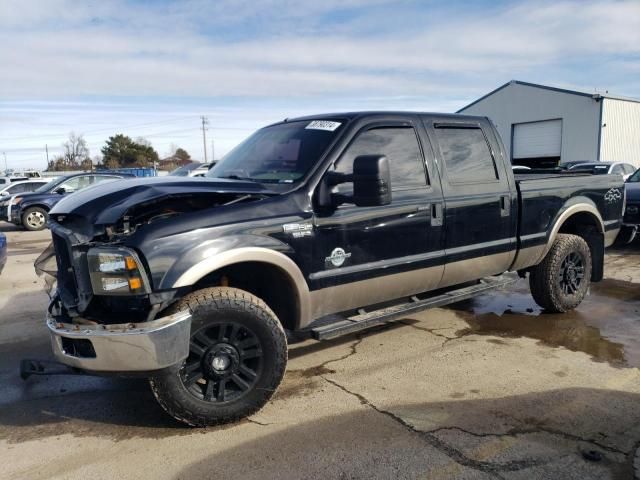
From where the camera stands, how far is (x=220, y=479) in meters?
2.95

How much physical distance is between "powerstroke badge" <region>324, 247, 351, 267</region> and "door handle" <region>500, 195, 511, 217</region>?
Answer: 1826 millimetres

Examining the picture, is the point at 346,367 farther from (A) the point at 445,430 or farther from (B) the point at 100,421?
(B) the point at 100,421

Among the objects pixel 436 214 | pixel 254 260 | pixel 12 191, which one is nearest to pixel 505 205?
pixel 436 214

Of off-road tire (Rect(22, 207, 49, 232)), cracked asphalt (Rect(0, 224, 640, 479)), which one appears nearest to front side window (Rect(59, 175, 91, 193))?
off-road tire (Rect(22, 207, 49, 232))

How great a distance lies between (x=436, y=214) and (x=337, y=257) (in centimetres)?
106

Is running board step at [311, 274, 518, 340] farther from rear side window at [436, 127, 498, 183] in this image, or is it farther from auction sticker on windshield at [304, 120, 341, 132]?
auction sticker on windshield at [304, 120, 341, 132]

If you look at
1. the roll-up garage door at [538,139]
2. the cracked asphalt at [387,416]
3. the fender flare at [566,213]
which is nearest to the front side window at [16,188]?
the cracked asphalt at [387,416]

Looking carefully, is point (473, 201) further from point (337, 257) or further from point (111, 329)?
point (111, 329)

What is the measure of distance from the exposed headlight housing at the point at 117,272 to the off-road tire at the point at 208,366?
0.91 ft

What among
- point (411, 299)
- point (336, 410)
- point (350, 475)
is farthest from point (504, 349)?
point (350, 475)

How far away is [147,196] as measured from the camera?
3.39m

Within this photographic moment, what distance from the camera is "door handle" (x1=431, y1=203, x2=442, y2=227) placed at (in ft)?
14.9

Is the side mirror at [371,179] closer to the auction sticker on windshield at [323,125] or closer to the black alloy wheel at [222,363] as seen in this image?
the auction sticker on windshield at [323,125]

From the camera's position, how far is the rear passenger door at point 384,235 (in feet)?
13.0
